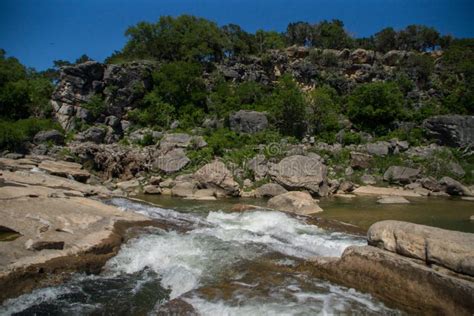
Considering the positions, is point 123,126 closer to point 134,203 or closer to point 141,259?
point 134,203

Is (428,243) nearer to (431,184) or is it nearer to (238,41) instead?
(431,184)

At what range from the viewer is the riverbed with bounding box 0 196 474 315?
7.73 m

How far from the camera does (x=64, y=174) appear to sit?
2839 cm

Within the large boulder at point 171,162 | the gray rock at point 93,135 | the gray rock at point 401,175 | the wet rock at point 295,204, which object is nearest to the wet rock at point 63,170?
the large boulder at point 171,162

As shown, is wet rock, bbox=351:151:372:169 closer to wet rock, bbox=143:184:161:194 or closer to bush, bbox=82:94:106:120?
wet rock, bbox=143:184:161:194

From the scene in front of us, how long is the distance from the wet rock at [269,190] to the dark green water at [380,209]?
1417 mm

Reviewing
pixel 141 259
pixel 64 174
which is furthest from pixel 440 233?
pixel 64 174

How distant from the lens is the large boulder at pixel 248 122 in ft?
147

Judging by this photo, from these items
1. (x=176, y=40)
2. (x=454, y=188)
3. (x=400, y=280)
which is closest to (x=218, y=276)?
(x=400, y=280)

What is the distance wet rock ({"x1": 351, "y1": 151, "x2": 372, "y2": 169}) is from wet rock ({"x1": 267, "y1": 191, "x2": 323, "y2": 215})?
1553 cm

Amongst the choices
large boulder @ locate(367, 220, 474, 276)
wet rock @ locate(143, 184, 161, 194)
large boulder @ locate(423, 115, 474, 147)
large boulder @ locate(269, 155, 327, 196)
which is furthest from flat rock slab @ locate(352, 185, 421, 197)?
large boulder @ locate(367, 220, 474, 276)

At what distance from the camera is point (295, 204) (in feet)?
66.3

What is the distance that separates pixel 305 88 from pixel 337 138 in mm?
20253

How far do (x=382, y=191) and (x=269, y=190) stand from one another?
989 cm
